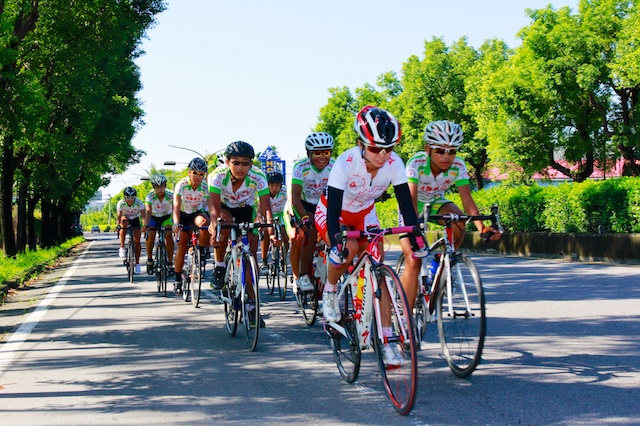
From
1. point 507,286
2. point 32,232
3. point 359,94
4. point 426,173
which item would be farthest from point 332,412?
point 359,94

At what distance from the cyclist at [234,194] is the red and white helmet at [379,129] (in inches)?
141

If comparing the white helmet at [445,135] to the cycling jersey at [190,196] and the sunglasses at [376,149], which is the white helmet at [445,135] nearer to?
the sunglasses at [376,149]

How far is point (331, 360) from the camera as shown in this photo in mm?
7348

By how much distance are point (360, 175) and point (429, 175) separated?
1506 mm

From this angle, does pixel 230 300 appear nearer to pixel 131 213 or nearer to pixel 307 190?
pixel 307 190

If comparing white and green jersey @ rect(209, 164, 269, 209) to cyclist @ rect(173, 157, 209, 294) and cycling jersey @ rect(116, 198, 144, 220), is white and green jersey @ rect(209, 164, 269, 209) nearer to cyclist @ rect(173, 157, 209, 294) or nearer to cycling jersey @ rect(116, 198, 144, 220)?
cyclist @ rect(173, 157, 209, 294)

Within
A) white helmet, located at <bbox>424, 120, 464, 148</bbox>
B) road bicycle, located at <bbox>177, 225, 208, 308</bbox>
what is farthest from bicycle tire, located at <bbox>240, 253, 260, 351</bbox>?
road bicycle, located at <bbox>177, 225, 208, 308</bbox>

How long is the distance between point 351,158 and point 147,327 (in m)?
5.14

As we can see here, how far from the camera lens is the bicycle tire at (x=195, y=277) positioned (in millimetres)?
11866

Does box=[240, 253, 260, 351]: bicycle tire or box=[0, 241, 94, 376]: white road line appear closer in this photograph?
box=[240, 253, 260, 351]: bicycle tire

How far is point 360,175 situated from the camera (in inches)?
236

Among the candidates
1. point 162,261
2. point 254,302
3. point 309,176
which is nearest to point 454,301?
point 254,302

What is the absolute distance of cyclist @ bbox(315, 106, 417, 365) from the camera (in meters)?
5.52

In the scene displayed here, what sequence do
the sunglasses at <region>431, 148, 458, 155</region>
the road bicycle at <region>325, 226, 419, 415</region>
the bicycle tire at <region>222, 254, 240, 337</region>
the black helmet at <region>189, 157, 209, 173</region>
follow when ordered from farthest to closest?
the black helmet at <region>189, 157, 209, 173</region>
the bicycle tire at <region>222, 254, 240, 337</region>
the sunglasses at <region>431, 148, 458, 155</region>
the road bicycle at <region>325, 226, 419, 415</region>
